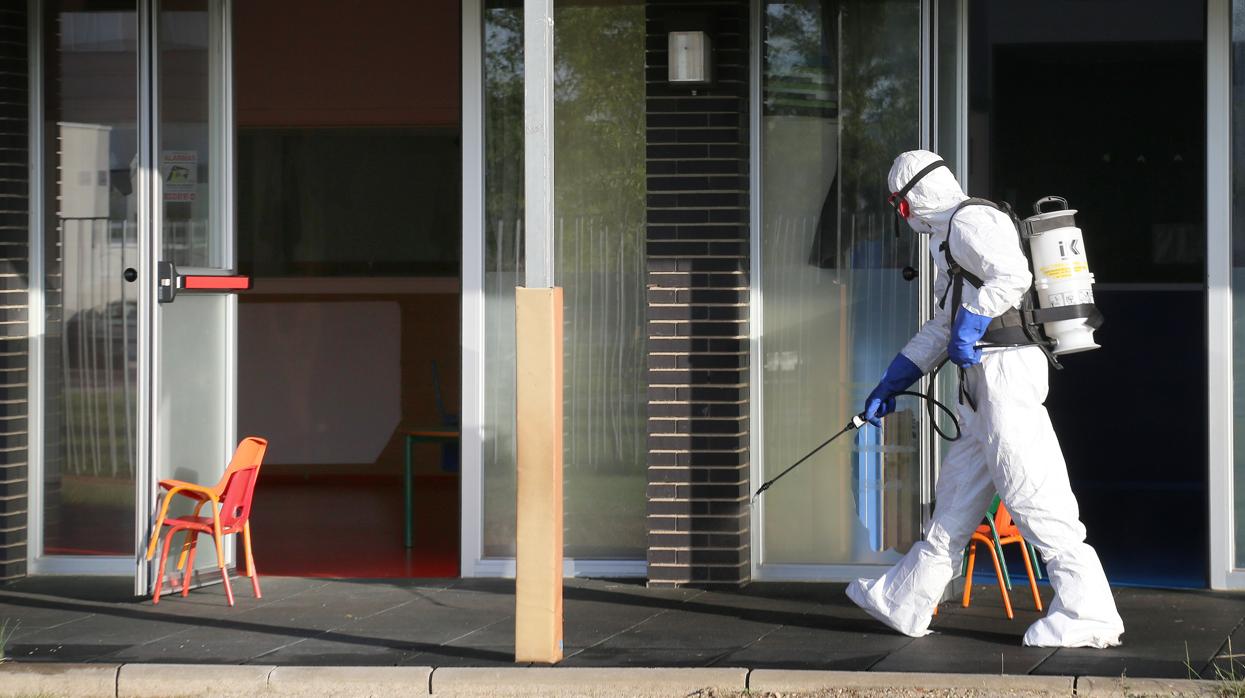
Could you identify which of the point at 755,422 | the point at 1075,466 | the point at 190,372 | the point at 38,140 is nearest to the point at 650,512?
the point at 755,422

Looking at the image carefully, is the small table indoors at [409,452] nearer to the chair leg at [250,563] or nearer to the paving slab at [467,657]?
the chair leg at [250,563]

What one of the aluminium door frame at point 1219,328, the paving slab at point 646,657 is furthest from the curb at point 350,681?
the aluminium door frame at point 1219,328

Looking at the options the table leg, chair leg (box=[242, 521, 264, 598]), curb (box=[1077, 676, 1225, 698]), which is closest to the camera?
curb (box=[1077, 676, 1225, 698])

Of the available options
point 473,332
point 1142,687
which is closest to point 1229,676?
point 1142,687

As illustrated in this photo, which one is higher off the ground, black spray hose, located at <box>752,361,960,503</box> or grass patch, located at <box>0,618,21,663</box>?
black spray hose, located at <box>752,361,960,503</box>

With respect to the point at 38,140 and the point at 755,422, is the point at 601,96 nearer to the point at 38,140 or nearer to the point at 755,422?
the point at 755,422

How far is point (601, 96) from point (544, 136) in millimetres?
2481

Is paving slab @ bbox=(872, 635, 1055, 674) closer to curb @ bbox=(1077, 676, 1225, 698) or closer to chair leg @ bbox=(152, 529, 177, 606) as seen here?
curb @ bbox=(1077, 676, 1225, 698)

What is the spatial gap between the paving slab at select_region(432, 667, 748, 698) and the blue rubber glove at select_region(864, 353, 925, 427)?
141cm

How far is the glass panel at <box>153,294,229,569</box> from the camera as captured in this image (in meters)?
8.13

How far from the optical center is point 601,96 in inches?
338

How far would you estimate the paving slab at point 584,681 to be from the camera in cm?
601

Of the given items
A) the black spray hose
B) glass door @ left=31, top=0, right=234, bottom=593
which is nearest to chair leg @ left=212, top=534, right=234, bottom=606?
glass door @ left=31, top=0, right=234, bottom=593

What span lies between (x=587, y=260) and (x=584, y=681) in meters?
3.02
